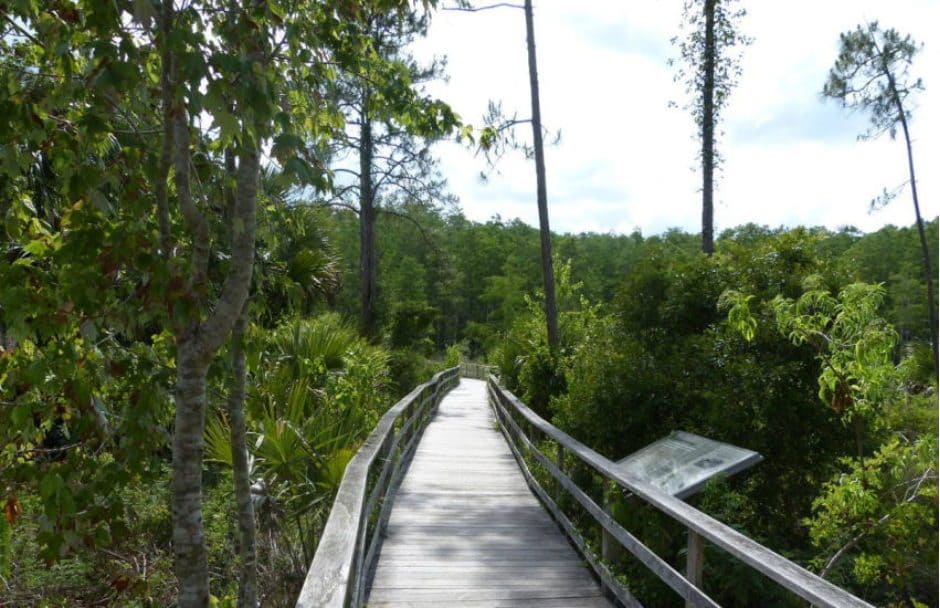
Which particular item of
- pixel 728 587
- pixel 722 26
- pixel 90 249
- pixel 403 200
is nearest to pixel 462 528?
pixel 728 587

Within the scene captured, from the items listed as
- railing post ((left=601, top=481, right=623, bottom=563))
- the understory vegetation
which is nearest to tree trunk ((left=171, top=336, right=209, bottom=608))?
railing post ((left=601, top=481, right=623, bottom=563))

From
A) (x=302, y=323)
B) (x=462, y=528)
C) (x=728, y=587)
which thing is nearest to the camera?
(x=728, y=587)

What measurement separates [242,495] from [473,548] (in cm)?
199

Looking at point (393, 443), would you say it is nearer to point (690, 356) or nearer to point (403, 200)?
point (690, 356)

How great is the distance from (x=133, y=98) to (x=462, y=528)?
441 cm

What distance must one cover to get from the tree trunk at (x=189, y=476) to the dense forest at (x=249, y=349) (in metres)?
0.01

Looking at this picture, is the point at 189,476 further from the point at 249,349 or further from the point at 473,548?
the point at 473,548

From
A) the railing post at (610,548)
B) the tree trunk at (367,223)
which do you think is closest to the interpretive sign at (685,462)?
the railing post at (610,548)

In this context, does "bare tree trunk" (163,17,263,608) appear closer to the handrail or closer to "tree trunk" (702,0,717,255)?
the handrail

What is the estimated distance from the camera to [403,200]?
25.0 metres

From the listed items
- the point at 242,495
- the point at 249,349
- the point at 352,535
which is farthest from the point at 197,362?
the point at 242,495

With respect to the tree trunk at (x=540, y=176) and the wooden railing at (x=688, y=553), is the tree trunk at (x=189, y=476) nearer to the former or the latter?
the wooden railing at (x=688, y=553)

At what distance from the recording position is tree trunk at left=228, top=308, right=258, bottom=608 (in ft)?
15.0

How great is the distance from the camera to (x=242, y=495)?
4734 millimetres
